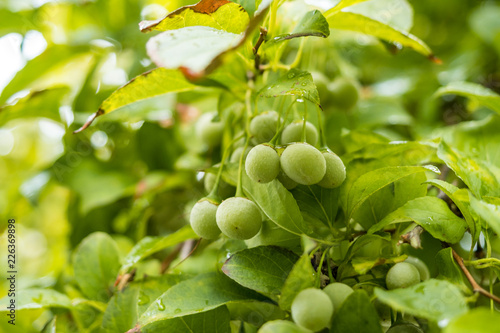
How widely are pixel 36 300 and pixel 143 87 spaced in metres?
0.42

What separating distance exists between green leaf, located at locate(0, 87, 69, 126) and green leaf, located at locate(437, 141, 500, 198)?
91 cm

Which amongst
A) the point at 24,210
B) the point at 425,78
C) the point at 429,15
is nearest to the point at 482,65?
the point at 425,78

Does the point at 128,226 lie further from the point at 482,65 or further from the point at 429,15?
the point at 429,15

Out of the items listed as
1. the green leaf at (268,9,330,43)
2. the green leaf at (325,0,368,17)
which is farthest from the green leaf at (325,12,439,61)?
the green leaf at (268,9,330,43)

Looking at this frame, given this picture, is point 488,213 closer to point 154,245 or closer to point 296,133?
point 296,133

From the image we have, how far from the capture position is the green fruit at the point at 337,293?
528 millimetres

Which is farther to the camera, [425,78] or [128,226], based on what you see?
[425,78]

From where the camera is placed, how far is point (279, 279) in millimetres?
589

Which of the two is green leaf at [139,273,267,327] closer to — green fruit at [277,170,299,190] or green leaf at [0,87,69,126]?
green fruit at [277,170,299,190]

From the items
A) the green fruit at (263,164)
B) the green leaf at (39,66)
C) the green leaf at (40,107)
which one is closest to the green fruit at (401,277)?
the green fruit at (263,164)

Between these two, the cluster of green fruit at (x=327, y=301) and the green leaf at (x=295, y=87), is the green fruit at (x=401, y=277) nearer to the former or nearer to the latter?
the cluster of green fruit at (x=327, y=301)

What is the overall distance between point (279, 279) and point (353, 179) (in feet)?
0.66

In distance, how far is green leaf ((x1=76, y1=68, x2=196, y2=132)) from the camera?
694mm

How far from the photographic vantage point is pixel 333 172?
62cm
